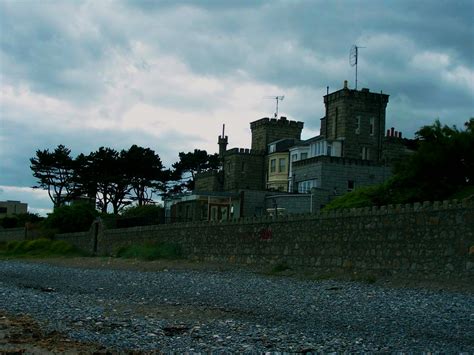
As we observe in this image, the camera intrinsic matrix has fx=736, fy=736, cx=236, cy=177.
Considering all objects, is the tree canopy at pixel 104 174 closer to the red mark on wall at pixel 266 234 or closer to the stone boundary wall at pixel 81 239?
the stone boundary wall at pixel 81 239

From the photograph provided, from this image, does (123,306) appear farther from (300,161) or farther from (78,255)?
(300,161)

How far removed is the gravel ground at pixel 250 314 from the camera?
11.3 m

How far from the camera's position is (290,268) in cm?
2656

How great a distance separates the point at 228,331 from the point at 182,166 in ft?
261

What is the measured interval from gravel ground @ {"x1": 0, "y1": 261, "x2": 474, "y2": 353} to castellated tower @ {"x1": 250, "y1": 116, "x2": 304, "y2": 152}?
46.7 metres

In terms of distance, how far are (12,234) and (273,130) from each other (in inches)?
1010

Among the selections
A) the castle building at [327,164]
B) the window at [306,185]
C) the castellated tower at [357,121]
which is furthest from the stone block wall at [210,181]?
the window at [306,185]

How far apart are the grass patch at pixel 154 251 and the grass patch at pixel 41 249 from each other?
8.35 m

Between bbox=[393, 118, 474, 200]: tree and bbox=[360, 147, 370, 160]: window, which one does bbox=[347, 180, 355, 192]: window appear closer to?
bbox=[360, 147, 370, 160]: window

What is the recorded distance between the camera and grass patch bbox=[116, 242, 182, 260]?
118 feet

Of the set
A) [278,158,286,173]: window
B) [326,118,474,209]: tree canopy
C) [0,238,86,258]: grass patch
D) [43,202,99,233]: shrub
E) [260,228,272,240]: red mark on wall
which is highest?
[278,158,286,173]: window

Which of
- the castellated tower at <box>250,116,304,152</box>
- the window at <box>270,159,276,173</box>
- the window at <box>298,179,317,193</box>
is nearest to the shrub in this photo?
the window at <box>298,179,317,193</box>

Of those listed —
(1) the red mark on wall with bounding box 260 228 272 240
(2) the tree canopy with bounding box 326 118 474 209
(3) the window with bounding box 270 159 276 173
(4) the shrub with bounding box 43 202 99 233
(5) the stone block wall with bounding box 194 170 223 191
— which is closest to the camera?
(1) the red mark on wall with bounding box 260 228 272 240

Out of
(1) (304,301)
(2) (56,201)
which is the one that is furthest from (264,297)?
(2) (56,201)
